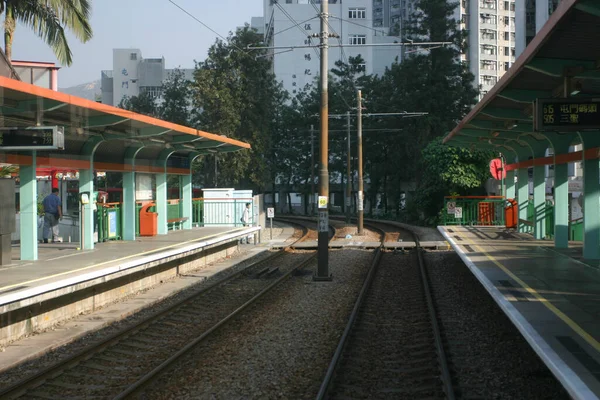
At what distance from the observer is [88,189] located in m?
16.2

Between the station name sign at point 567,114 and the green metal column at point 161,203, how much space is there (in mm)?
13908

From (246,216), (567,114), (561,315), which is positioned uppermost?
(567,114)

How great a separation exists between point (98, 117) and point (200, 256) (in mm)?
6911

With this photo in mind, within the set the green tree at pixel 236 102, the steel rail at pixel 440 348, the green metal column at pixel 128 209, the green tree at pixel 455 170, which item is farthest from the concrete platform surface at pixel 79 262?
the green tree at pixel 236 102

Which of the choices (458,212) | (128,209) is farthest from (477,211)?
(128,209)

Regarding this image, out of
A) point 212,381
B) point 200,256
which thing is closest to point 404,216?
point 200,256

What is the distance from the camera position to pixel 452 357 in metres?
8.80

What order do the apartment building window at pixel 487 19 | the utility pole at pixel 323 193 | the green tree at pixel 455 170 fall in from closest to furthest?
the utility pole at pixel 323 193 < the green tree at pixel 455 170 < the apartment building window at pixel 487 19

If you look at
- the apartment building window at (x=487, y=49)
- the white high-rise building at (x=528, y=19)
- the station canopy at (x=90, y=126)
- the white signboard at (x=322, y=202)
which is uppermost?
the apartment building window at (x=487, y=49)

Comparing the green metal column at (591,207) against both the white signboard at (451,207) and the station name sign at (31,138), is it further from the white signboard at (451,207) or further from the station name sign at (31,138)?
the white signboard at (451,207)

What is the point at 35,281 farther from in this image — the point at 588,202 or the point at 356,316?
the point at 588,202

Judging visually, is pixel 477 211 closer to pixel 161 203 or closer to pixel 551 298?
pixel 161 203

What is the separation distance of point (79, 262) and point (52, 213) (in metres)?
6.73

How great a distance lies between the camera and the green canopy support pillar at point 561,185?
16484mm
